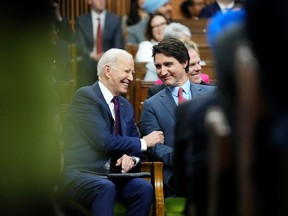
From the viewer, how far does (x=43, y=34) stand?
3631mm

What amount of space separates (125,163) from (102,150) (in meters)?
0.17

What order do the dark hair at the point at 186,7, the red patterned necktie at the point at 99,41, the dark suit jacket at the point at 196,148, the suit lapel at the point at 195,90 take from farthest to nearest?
the dark hair at the point at 186,7, the red patterned necktie at the point at 99,41, the suit lapel at the point at 195,90, the dark suit jacket at the point at 196,148

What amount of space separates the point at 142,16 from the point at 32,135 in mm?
7664

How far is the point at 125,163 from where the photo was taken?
6.04 metres

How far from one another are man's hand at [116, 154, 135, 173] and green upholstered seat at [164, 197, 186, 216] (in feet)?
1.18

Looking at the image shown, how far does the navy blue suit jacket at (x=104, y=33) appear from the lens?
36.2 feet

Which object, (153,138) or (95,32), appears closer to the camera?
(153,138)

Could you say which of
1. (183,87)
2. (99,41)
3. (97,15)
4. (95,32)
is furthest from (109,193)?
(97,15)

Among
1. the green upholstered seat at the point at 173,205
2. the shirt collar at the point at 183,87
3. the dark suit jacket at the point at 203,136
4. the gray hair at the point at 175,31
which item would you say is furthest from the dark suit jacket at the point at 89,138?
the dark suit jacket at the point at 203,136

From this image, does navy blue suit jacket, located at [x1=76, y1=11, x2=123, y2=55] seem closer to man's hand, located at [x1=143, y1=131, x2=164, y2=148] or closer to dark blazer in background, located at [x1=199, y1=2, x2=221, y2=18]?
dark blazer in background, located at [x1=199, y1=2, x2=221, y2=18]

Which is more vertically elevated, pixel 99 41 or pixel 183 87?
pixel 99 41

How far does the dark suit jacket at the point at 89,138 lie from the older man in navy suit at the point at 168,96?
21 centimetres

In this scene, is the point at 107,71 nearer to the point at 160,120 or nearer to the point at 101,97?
the point at 101,97

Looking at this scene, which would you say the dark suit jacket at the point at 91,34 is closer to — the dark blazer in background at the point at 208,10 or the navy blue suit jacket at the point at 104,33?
the navy blue suit jacket at the point at 104,33
